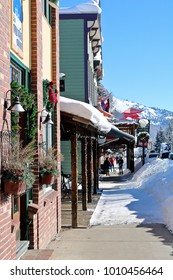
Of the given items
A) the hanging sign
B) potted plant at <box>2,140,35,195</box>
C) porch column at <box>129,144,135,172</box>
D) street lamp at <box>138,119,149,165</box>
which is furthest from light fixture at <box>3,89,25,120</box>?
street lamp at <box>138,119,149,165</box>

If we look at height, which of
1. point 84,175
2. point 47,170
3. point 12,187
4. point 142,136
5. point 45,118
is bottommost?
point 84,175

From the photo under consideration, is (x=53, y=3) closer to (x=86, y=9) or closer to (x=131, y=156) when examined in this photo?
(x=86, y=9)

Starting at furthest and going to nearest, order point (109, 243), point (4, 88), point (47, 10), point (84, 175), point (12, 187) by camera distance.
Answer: point (84, 175) → point (47, 10) → point (109, 243) → point (4, 88) → point (12, 187)

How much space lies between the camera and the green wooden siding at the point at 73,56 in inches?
862

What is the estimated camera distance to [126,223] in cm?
1215

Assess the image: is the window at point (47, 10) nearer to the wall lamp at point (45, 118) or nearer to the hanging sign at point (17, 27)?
the wall lamp at point (45, 118)

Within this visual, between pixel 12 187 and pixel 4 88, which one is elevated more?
pixel 4 88

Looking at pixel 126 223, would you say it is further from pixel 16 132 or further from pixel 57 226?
pixel 16 132

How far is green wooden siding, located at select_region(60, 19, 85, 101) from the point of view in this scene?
21.9 m

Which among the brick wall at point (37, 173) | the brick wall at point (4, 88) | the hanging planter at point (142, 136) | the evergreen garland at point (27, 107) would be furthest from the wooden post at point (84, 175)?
the hanging planter at point (142, 136)

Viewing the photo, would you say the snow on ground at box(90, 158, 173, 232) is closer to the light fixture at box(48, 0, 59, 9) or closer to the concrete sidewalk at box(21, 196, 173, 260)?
the concrete sidewalk at box(21, 196, 173, 260)

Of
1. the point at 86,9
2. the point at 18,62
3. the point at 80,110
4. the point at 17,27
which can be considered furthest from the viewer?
the point at 86,9

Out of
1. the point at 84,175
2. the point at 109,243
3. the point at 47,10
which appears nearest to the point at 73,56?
the point at 84,175

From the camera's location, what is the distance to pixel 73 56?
2211 centimetres
